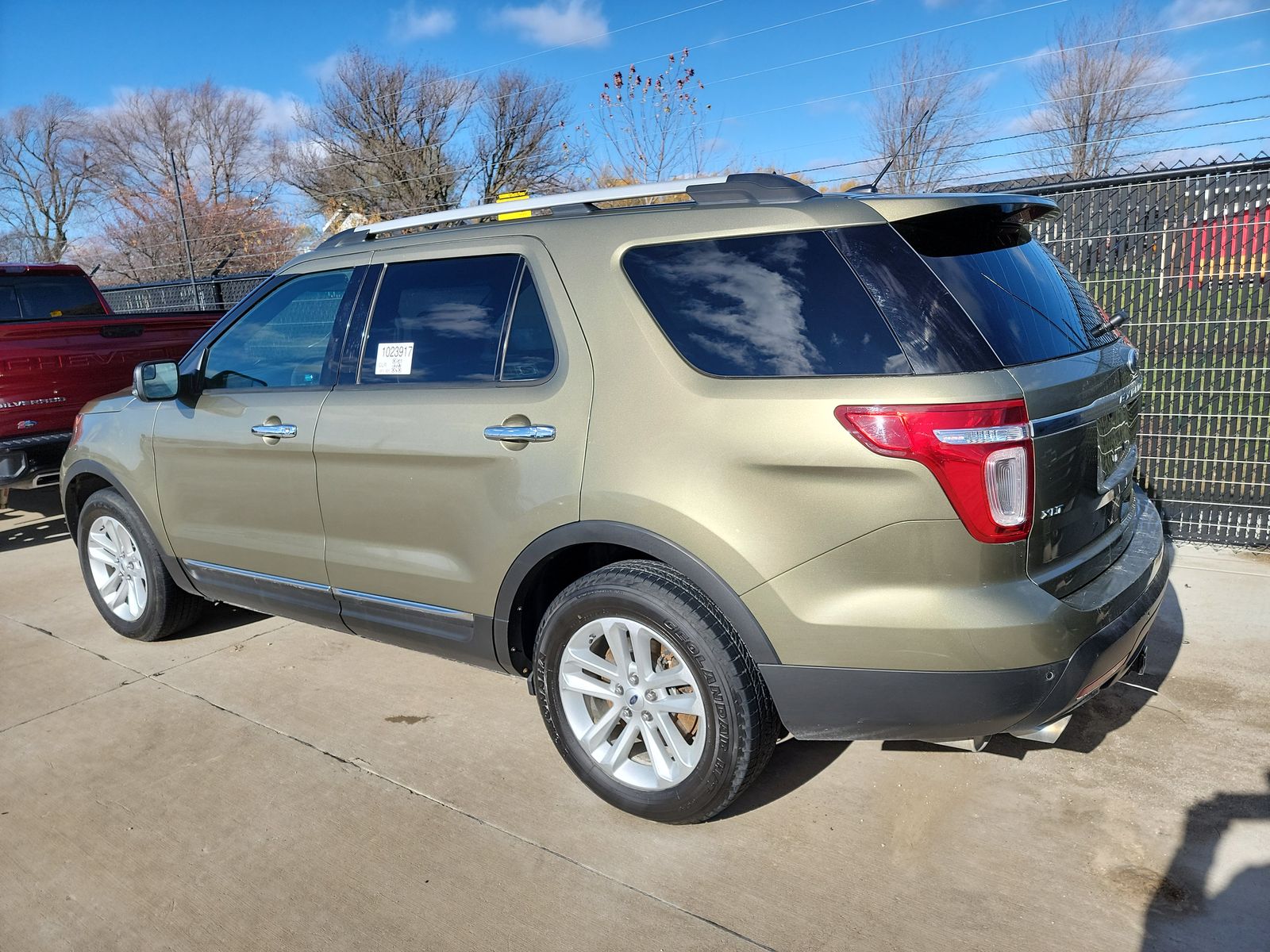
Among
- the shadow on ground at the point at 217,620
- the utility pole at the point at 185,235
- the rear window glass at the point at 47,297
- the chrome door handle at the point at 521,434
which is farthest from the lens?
the utility pole at the point at 185,235

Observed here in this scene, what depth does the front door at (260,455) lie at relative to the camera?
11.9ft

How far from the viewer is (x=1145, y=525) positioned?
309 centimetres

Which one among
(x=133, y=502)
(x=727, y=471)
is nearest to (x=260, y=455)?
(x=133, y=502)

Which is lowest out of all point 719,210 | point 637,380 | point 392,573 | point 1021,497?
point 392,573

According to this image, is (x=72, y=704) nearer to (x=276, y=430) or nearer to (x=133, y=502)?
(x=133, y=502)

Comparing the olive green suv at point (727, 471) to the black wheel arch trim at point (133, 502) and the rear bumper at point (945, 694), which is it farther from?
the black wheel arch trim at point (133, 502)

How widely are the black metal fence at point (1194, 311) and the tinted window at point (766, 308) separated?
12.3 feet

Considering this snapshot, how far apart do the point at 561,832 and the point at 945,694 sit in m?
1.29

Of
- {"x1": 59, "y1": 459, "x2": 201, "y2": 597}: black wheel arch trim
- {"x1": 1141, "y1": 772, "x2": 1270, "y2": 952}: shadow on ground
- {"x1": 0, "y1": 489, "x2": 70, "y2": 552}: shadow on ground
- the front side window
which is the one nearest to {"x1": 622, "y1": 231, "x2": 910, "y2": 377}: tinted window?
the front side window

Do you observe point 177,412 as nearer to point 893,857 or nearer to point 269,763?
point 269,763

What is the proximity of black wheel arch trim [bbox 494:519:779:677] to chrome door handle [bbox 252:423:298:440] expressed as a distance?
1184mm

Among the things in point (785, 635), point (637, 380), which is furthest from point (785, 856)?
point (637, 380)

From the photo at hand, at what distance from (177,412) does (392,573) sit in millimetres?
1545

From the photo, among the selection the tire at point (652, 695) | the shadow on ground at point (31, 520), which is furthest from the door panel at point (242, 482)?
the shadow on ground at point (31, 520)
